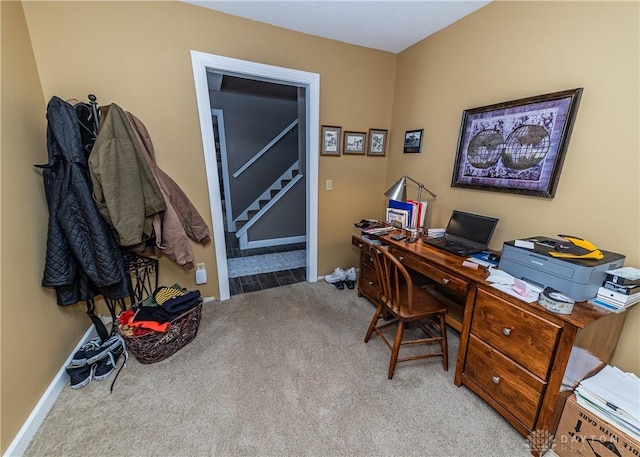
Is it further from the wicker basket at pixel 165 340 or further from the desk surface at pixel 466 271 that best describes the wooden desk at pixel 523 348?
the wicker basket at pixel 165 340

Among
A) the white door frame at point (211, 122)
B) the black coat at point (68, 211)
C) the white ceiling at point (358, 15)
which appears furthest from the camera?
the white door frame at point (211, 122)

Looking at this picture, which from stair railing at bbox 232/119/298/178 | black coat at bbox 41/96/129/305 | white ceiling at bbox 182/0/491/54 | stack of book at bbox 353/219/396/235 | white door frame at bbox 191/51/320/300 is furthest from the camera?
stair railing at bbox 232/119/298/178

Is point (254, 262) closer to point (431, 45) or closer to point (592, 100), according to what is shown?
point (431, 45)

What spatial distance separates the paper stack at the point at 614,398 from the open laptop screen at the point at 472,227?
819 millimetres

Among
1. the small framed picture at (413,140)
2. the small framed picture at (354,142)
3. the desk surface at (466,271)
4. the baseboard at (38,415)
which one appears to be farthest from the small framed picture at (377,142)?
the baseboard at (38,415)

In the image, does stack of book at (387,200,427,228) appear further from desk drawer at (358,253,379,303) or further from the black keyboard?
desk drawer at (358,253,379,303)

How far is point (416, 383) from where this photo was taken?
1576 mm

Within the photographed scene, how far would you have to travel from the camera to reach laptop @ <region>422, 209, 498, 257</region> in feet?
5.58

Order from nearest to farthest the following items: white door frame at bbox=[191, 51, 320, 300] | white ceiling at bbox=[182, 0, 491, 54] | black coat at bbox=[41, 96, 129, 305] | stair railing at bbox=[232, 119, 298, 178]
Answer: black coat at bbox=[41, 96, 129, 305]
white ceiling at bbox=[182, 0, 491, 54]
white door frame at bbox=[191, 51, 320, 300]
stair railing at bbox=[232, 119, 298, 178]

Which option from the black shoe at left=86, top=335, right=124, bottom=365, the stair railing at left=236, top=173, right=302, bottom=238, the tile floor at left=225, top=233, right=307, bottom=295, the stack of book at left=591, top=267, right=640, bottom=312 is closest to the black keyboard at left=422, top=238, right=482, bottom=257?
the stack of book at left=591, top=267, right=640, bottom=312

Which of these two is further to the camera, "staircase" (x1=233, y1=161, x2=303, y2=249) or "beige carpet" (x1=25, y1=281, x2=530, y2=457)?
"staircase" (x1=233, y1=161, x2=303, y2=249)

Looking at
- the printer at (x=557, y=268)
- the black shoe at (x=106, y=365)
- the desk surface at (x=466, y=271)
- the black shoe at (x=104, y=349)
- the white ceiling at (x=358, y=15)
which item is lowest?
the black shoe at (x=106, y=365)

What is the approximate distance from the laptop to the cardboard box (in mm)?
862

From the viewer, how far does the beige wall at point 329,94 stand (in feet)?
4.10
